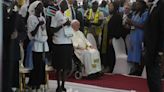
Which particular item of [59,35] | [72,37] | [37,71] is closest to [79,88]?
Result: [72,37]

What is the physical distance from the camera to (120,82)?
7441 mm

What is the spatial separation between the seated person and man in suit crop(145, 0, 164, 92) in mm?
3319

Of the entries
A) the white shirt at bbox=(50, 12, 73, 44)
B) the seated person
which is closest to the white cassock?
the seated person

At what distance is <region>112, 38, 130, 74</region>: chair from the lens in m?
8.34

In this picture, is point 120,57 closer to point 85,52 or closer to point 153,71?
point 85,52

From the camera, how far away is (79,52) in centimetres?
768

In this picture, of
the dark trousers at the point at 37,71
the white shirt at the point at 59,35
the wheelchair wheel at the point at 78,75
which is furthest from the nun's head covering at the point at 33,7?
the wheelchair wheel at the point at 78,75

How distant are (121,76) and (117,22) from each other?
1.26 m

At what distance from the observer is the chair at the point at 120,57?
8.34 metres

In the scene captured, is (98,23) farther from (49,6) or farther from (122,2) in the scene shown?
(49,6)

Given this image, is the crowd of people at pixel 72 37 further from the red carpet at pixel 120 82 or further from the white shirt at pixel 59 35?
the red carpet at pixel 120 82

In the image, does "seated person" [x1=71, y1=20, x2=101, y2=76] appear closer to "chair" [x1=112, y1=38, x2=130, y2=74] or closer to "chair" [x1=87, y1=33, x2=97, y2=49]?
"chair" [x1=87, y1=33, x2=97, y2=49]

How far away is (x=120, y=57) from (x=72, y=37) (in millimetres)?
1794

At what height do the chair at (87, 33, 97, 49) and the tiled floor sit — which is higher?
the chair at (87, 33, 97, 49)
